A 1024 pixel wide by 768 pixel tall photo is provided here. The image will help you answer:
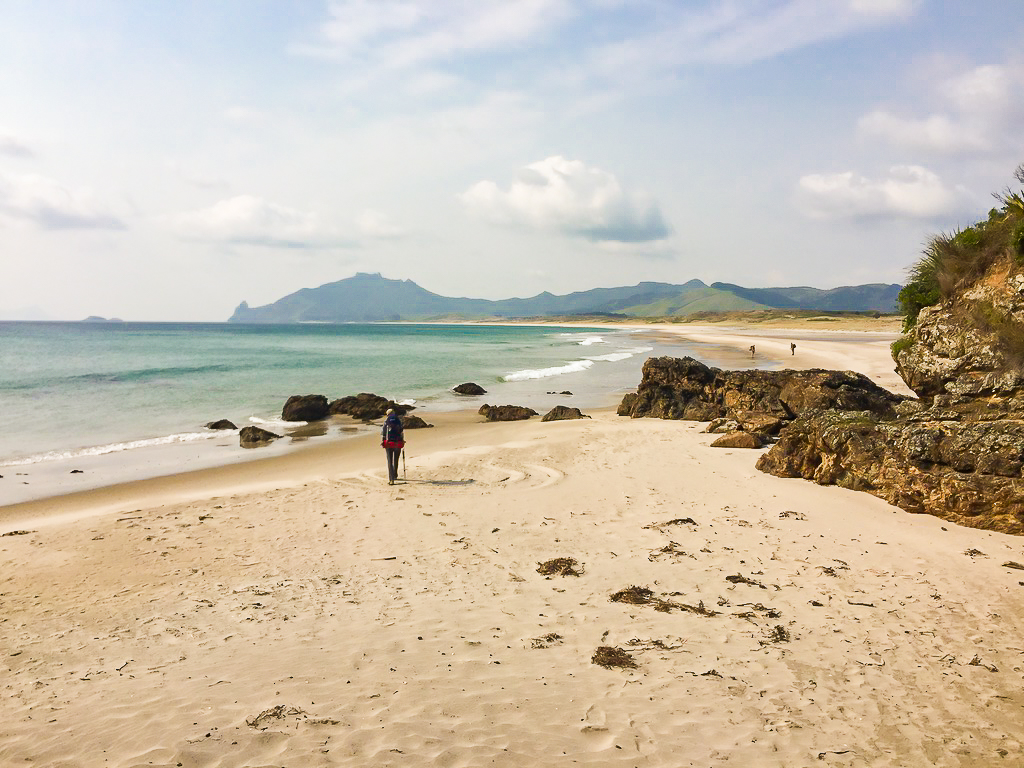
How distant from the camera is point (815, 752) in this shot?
4.35 metres

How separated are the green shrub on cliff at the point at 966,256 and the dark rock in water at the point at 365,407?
1747 cm

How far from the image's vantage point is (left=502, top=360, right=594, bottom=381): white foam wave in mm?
41562

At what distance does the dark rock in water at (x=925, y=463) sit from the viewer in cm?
880

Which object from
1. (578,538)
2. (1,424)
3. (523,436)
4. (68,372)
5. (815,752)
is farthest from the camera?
(68,372)

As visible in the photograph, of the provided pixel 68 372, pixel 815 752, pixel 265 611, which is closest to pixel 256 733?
pixel 265 611

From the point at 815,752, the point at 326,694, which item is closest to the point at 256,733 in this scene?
Result: the point at 326,694

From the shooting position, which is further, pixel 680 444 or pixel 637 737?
pixel 680 444

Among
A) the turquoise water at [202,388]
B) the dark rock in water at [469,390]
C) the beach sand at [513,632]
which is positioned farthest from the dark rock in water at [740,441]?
the dark rock in water at [469,390]

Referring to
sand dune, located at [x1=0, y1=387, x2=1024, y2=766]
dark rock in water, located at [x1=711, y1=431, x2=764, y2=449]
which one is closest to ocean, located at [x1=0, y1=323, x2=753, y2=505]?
sand dune, located at [x1=0, y1=387, x2=1024, y2=766]

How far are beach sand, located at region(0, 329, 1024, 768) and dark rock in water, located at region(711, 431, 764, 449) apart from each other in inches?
130

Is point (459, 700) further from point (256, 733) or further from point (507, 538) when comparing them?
point (507, 538)

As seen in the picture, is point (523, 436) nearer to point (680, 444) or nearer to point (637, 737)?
point (680, 444)

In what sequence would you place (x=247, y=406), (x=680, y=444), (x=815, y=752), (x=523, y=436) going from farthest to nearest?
1. (x=247, y=406)
2. (x=523, y=436)
3. (x=680, y=444)
4. (x=815, y=752)

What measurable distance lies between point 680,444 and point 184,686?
12671 millimetres
